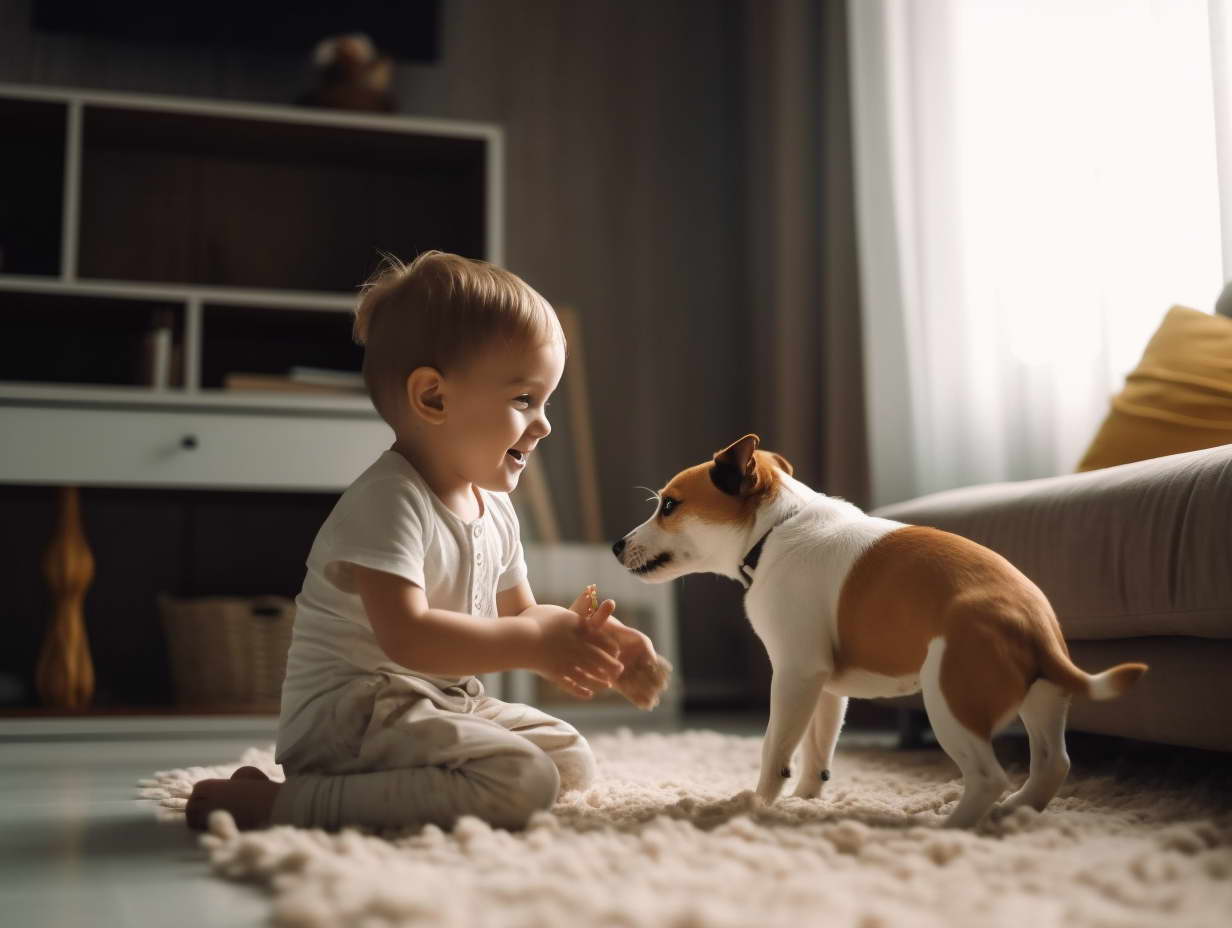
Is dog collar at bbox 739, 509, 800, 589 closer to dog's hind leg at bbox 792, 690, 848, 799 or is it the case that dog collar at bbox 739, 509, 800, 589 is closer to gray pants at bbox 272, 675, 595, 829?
dog's hind leg at bbox 792, 690, 848, 799

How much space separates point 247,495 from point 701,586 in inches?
44.6

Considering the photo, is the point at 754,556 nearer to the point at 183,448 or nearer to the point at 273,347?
the point at 183,448

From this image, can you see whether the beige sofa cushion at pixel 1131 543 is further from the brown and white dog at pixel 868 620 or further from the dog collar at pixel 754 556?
the dog collar at pixel 754 556

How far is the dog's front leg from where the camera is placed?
1.09m

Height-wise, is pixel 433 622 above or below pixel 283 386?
below

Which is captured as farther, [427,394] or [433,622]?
[427,394]

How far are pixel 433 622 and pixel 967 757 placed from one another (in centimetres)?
43

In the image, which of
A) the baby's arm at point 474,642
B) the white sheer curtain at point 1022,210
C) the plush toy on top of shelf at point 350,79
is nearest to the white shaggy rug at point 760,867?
the baby's arm at point 474,642

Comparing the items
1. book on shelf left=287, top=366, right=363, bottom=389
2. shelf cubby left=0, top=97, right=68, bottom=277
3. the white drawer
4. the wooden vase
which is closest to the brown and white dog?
the white drawer

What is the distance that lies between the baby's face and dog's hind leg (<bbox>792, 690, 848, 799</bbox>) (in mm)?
398

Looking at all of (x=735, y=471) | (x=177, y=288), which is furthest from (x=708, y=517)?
(x=177, y=288)

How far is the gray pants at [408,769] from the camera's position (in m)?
0.97

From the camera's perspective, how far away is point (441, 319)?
1.09 m

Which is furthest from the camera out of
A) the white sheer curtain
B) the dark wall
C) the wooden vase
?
the dark wall
